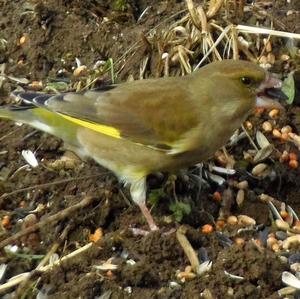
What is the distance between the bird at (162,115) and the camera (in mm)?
4137

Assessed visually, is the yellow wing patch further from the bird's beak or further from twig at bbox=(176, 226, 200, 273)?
the bird's beak

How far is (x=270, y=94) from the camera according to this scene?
423 cm

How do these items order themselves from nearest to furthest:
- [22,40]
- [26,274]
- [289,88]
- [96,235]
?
[26,274], [96,235], [289,88], [22,40]

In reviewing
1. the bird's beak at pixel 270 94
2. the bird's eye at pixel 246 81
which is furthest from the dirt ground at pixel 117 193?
the bird's eye at pixel 246 81

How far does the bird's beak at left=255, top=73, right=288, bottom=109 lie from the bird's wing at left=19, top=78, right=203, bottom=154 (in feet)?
1.03

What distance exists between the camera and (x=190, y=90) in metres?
4.24

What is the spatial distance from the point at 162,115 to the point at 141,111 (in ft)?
→ 0.35

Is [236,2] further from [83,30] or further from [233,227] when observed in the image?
[233,227]

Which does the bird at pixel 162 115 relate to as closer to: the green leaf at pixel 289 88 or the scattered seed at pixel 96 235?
the scattered seed at pixel 96 235

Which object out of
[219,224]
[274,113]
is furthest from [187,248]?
[274,113]

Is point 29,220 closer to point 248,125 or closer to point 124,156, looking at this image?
point 124,156

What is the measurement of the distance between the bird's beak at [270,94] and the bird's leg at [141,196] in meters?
0.66

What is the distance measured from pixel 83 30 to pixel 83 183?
1.19 metres

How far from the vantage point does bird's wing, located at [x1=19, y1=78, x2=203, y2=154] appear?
4160 millimetres
